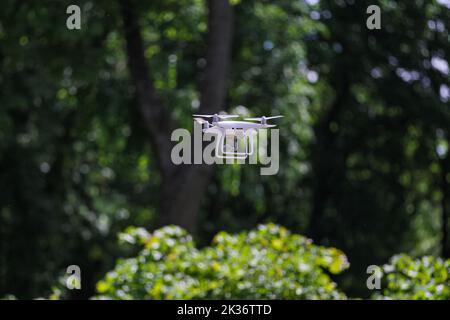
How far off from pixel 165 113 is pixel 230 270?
3584mm

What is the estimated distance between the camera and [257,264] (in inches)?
264

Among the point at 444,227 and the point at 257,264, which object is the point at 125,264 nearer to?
the point at 257,264

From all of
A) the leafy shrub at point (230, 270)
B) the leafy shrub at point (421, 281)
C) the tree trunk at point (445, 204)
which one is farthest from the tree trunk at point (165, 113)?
the tree trunk at point (445, 204)

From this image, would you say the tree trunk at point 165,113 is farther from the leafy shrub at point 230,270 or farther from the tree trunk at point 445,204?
the tree trunk at point 445,204

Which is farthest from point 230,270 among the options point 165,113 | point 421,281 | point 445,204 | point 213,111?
point 445,204

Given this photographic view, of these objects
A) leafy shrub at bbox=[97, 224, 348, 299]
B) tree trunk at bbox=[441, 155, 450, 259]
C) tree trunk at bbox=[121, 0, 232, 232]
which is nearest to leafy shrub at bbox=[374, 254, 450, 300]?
leafy shrub at bbox=[97, 224, 348, 299]

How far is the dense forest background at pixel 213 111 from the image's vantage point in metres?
9.88

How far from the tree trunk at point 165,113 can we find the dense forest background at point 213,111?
0.06ft

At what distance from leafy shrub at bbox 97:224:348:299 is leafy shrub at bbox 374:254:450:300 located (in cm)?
46

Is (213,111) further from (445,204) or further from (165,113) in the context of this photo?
(445,204)

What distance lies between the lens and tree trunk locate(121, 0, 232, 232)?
9.34 meters

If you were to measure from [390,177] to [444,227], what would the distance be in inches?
57.5

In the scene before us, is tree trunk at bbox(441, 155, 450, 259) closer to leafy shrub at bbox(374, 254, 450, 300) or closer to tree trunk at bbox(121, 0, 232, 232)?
tree trunk at bbox(121, 0, 232, 232)
